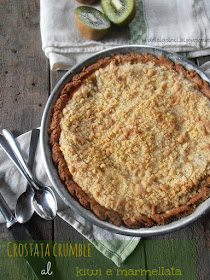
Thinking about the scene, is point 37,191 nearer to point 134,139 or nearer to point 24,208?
point 24,208

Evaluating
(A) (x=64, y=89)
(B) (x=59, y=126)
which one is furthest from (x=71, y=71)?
(B) (x=59, y=126)

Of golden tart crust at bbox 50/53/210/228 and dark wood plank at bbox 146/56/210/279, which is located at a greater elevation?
golden tart crust at bbox 50/53/210/228

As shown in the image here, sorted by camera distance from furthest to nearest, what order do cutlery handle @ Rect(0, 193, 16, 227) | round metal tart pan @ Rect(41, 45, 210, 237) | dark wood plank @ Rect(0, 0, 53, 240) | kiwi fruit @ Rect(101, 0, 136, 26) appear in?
kiwi fruit @ Rect(101, 0, 136, 26) → dark wood plank @ Rect(0, 0, 53, 240) → cutlery handle @ Rect(0, 193, 16, 227) → round metal tart pan @ Rect(41, 45, 210, 237)

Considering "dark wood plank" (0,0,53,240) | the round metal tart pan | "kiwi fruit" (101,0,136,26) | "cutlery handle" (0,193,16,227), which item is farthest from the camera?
"kiwi fruit" (101,0,136,26)

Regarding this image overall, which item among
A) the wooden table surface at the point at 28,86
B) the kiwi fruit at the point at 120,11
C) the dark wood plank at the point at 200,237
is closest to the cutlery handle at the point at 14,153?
the wooden table surface at the point at 28,86

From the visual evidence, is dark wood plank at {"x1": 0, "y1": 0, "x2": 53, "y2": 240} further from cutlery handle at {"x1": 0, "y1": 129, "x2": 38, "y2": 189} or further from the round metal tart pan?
the round metal tart pan

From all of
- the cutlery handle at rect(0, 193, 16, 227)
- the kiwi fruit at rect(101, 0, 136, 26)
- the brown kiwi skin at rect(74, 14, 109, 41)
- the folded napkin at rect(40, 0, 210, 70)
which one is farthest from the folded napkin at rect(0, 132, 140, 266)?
the kiwi fruit at rect(101, 0, 136, 26)

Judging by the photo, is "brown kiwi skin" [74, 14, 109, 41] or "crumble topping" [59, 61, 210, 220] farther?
"brown kiwi skin" [74, 14, 109, 41]
